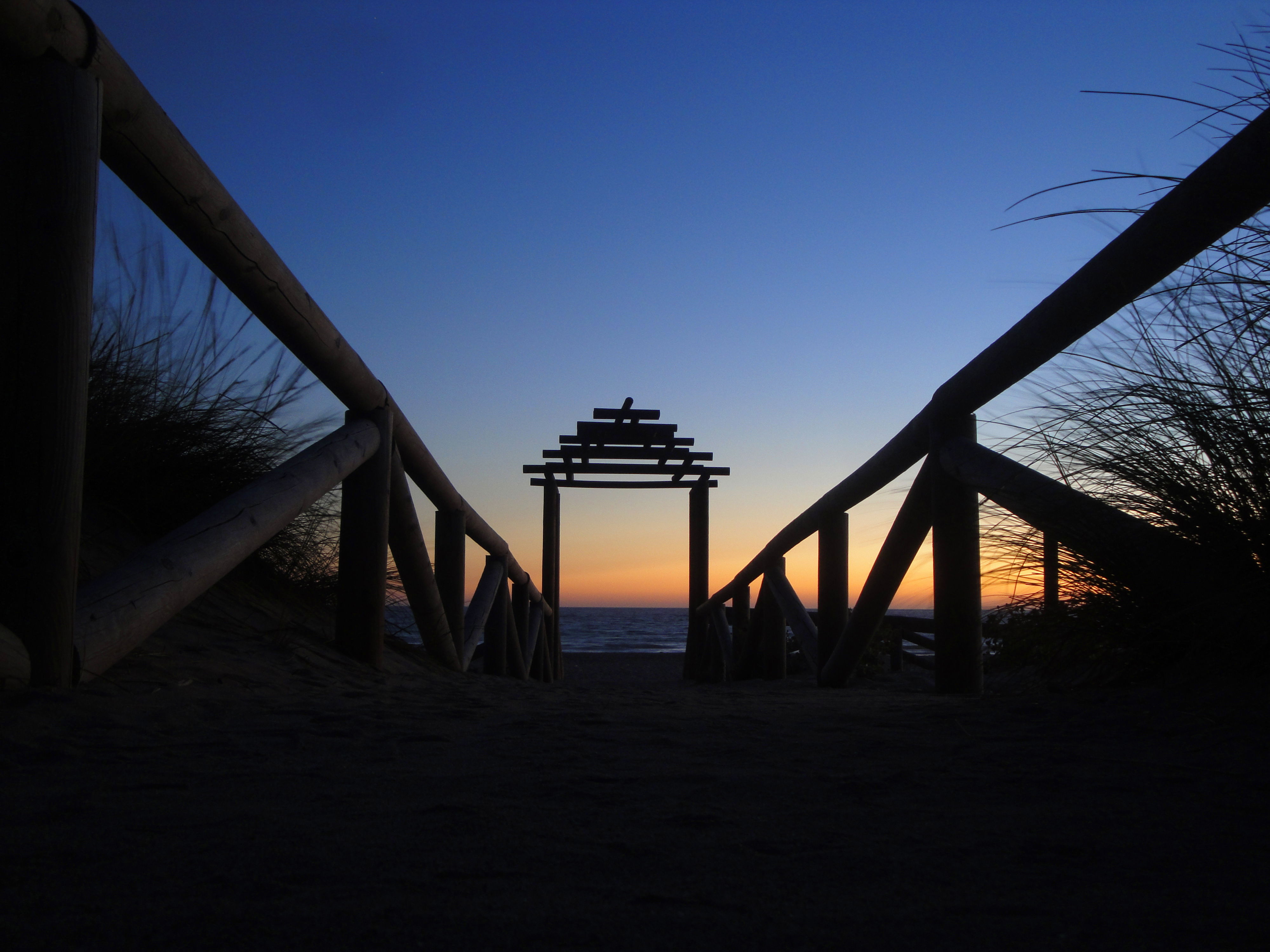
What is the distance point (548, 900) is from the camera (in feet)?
3.02

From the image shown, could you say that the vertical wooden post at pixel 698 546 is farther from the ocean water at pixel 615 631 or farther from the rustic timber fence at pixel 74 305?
the rustic timber fence at pixel 74 305

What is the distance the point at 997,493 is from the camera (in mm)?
2410

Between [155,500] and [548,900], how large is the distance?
2675mm

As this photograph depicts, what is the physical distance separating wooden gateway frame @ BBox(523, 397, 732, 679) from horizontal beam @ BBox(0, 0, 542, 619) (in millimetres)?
8445

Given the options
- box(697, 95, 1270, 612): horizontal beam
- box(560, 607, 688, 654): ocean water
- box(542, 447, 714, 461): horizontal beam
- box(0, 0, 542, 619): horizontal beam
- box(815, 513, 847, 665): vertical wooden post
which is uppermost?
box(542, 447, 714, 461): horizontal beam

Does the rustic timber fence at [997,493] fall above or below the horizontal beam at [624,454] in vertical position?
below

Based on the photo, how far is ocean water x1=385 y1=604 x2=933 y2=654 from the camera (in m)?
4.24

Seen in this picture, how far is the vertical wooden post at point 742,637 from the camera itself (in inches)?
265

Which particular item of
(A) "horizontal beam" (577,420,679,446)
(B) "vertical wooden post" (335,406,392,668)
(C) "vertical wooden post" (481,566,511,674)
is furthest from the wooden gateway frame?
(B) "vertical wooden post" (335,406,392,668)

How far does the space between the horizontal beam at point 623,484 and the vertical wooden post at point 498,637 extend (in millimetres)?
6321

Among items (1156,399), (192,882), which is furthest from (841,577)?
(192,882)

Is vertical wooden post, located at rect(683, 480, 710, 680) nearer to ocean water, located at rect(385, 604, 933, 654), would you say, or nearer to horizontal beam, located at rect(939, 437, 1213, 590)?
ocean water, located at rect(385, 604, 933, 654)

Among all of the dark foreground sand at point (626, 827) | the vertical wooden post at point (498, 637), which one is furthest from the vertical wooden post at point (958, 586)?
the vertical wooden post at point (498, 637)

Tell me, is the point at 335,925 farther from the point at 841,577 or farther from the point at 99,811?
the point at 841,577
